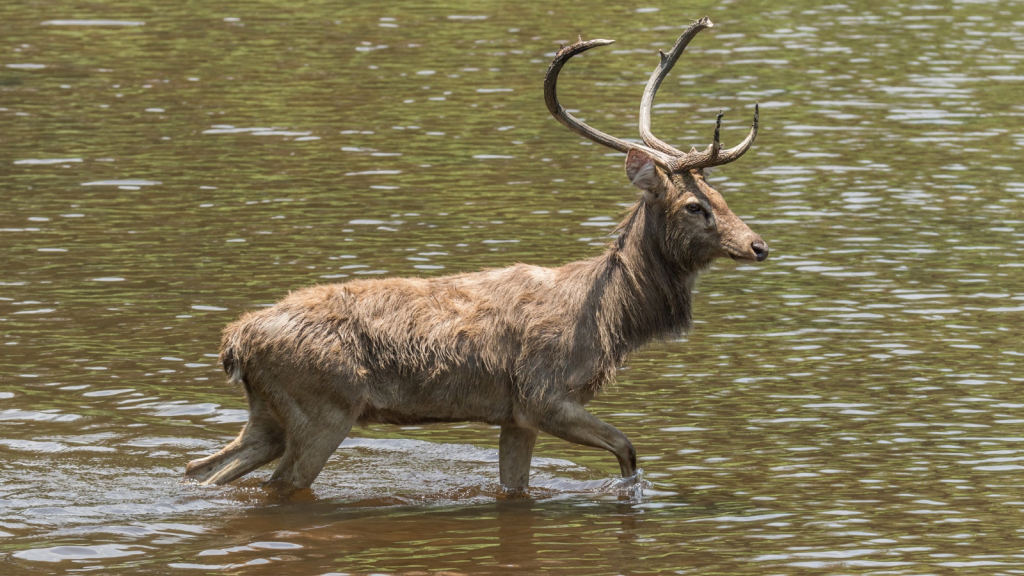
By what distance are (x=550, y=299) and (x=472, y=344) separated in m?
0.65

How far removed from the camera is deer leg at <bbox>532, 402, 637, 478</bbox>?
1072 centimetres


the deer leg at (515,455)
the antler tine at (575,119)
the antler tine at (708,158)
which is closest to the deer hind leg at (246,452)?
the deer leg at (515,455)

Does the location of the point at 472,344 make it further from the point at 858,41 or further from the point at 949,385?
the point at 858,41

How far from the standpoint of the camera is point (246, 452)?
432 inches

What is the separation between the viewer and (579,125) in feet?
37.7

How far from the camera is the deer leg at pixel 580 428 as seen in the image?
10719 millimetres

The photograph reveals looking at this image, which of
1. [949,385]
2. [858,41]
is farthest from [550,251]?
[858,41]

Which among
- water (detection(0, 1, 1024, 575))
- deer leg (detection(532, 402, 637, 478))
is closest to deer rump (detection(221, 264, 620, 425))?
deer leg (detection(532, 402, 637, 478))

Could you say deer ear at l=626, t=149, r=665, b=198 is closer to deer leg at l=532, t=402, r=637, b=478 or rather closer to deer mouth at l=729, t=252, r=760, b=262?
deer mouth at l=729, t=252, r=760, b=262

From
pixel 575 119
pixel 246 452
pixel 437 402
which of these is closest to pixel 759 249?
Answer: pixel 575 119

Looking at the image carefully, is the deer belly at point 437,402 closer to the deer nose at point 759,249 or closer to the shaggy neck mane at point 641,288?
the shaggy neck mane at point 641,288

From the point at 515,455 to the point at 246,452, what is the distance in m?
1.79

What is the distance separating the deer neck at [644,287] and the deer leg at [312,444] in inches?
76.5

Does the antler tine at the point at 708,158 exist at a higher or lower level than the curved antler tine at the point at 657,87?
lower
